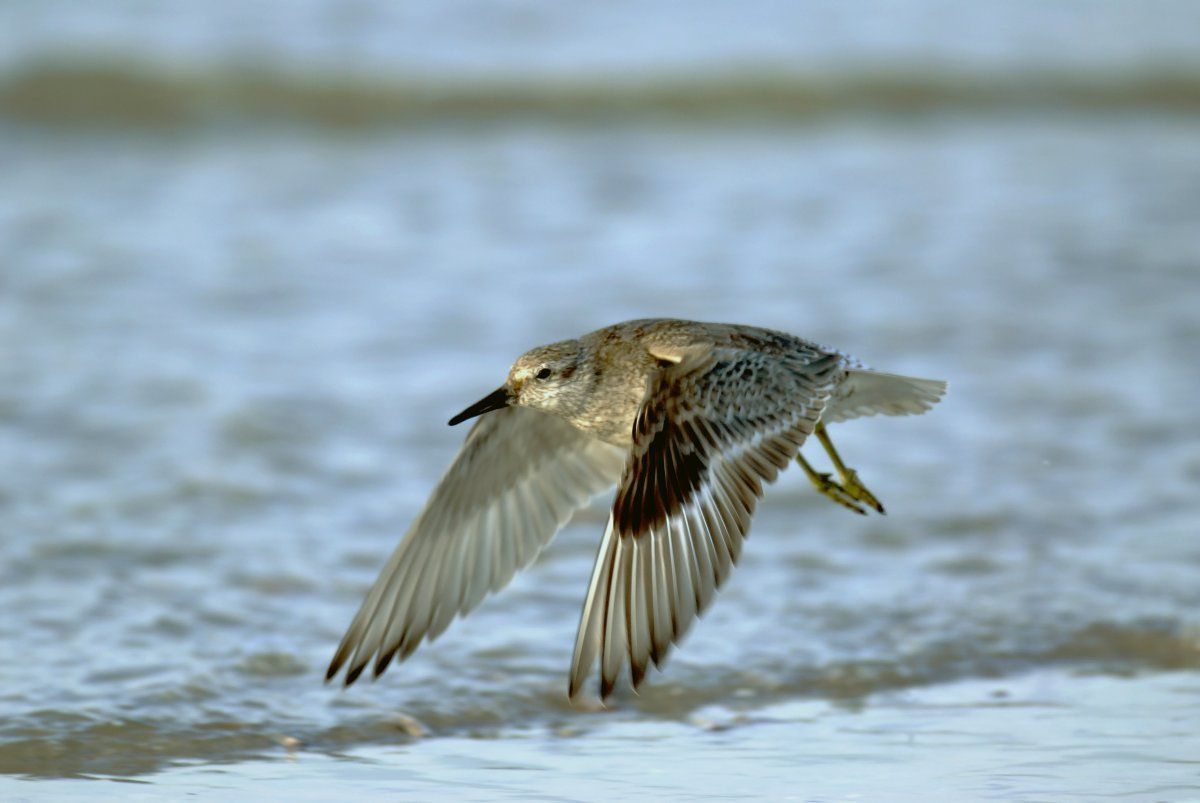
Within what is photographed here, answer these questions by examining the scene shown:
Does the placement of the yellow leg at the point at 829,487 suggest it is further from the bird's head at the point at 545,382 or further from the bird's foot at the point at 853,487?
the bird's head at the point at 545,382

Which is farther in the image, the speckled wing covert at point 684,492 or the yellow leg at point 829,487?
the yellow leg at point 829,487

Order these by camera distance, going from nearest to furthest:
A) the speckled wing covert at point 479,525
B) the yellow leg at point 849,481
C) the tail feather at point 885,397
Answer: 1. the speckled wing covert at point 479,525
2. the tail feather at point 885,397
3. the yellow leg at point 849,481

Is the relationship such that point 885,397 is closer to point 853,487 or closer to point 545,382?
point 853,487

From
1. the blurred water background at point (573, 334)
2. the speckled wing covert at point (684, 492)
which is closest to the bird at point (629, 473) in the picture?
the speckled wing covert at point (684, 492)

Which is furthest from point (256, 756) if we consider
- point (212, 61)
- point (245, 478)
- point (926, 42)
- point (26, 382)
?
point (926, 42)

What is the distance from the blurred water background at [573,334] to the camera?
4.39 meters

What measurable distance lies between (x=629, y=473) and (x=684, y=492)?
14 cm

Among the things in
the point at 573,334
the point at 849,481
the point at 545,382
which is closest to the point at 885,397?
the point at 849,481

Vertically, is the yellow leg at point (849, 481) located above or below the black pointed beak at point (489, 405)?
below

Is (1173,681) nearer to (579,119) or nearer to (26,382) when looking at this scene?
(26,382)

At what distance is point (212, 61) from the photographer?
11.8m

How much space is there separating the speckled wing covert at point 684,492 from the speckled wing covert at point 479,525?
74cm

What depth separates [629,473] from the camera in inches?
159

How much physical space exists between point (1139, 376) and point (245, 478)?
11.7ft
